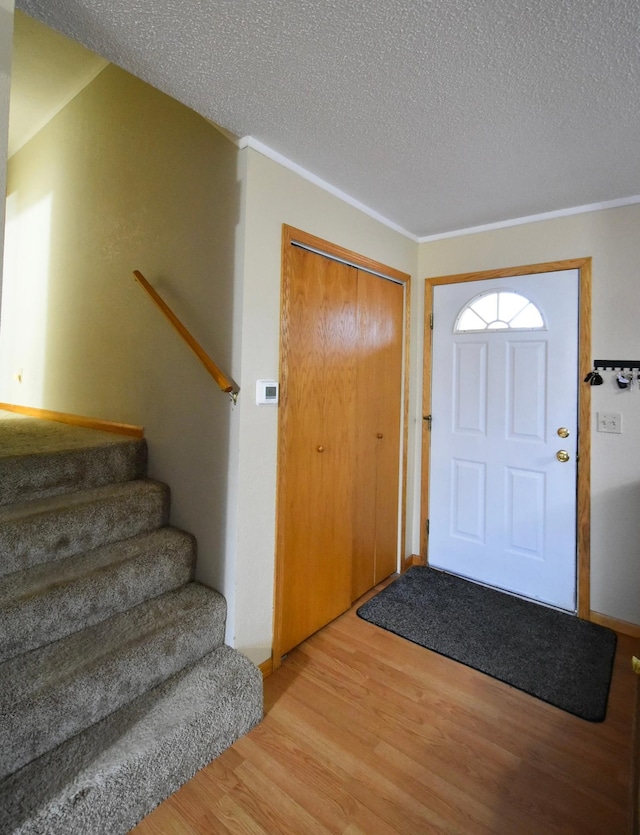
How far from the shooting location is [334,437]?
225 cm

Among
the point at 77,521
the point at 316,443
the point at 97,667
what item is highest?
the point at 316,443

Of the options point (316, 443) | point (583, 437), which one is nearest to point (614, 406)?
point (583, 437)

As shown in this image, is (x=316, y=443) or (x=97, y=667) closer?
(x=97, y=667)

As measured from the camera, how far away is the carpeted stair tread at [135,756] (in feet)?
3.69

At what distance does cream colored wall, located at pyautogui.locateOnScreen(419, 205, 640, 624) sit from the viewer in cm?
222

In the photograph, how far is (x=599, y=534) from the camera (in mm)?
2311

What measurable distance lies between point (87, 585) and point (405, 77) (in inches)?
82.3

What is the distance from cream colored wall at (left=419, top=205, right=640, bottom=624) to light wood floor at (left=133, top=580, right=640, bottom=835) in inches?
18.0

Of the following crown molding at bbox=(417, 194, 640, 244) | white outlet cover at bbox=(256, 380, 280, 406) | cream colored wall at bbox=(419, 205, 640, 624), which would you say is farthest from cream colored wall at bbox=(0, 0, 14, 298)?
cream colored wall at bbox=(419, 205, 640, 624)

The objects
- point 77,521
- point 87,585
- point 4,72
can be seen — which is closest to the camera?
point 4,72

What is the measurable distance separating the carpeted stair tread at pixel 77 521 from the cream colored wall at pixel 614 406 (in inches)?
91.5

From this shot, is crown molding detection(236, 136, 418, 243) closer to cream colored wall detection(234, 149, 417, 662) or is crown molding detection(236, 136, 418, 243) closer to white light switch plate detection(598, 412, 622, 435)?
cream colored wall detection(234, 149, 417, 662)

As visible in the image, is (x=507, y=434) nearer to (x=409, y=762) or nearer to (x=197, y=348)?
(x=409, y=762)

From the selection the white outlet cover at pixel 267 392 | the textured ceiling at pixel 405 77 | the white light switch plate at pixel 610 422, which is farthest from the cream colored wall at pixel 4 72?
the white light switch plate at pixel 610 422
